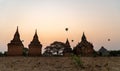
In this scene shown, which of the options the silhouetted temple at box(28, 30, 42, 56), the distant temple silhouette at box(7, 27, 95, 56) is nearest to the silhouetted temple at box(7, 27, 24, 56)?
the distant temple silhouette at box(7, 27, 95, 56)

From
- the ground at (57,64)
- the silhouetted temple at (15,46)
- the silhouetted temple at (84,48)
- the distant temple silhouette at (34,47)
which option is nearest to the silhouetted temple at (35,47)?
the distant temple silhouette at (34,47)

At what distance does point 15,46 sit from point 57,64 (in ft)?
51.6

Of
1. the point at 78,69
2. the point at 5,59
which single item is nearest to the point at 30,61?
the point at 5,59

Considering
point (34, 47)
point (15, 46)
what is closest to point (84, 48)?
point (34, 47)

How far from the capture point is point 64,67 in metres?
21.0

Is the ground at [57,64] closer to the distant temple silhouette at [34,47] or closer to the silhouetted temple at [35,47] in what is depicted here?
the distant temple silhouette at [34,47]

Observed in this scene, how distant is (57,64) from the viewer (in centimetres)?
2189

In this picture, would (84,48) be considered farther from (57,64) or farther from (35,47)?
(57,64)

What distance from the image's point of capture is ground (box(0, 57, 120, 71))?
66.9ft

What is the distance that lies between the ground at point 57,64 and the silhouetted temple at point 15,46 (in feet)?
37.3

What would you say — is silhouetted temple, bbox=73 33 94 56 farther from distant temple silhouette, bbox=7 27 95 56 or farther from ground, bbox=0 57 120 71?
ground, bbox=0 57 120 71

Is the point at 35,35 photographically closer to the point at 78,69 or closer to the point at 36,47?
the point at 36,47

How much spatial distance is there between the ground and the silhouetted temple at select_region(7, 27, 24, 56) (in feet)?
37.3

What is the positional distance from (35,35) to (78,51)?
7.57 m
